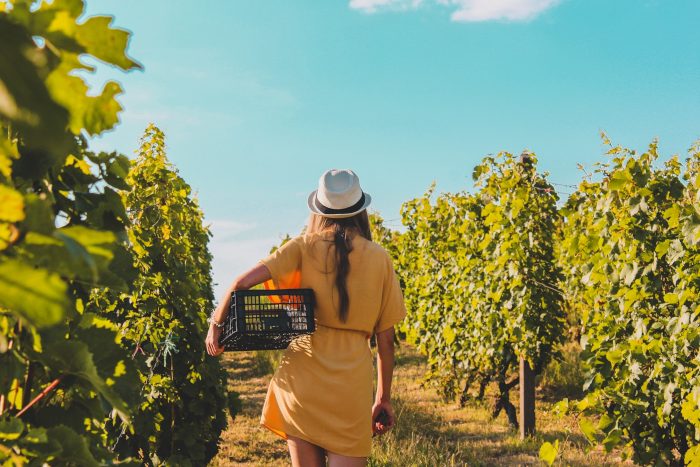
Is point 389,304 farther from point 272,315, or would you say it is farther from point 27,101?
point 27,101

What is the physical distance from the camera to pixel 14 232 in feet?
1.80

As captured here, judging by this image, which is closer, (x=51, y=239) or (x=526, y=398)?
(x=51, y=239)

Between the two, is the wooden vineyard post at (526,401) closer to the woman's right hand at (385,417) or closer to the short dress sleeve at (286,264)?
the woman's right hand at (385,417)

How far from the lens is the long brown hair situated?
223 centimetres

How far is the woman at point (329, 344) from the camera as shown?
220 centimetres

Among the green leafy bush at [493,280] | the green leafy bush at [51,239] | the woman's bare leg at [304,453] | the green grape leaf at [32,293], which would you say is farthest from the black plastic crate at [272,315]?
the green leafy bush at [493,280]

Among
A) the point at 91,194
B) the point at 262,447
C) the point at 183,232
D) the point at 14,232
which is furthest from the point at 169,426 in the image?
the point at 14,232

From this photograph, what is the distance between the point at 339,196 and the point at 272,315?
0.58m

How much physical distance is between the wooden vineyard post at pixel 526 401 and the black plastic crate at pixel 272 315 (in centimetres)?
408

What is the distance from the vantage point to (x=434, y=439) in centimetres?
557

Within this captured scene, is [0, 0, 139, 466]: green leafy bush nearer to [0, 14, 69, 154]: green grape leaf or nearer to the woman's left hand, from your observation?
[0, 14, 69, 154]: green grape leaf

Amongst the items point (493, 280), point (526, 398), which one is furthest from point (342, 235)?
point (526, 398)

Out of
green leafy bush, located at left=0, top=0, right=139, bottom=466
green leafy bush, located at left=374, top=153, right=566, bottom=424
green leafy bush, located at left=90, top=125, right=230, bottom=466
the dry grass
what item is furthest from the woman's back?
green leafy bush, located at left=374, top=153, right=566, bottom=424

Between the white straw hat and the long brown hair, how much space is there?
0.13ft
